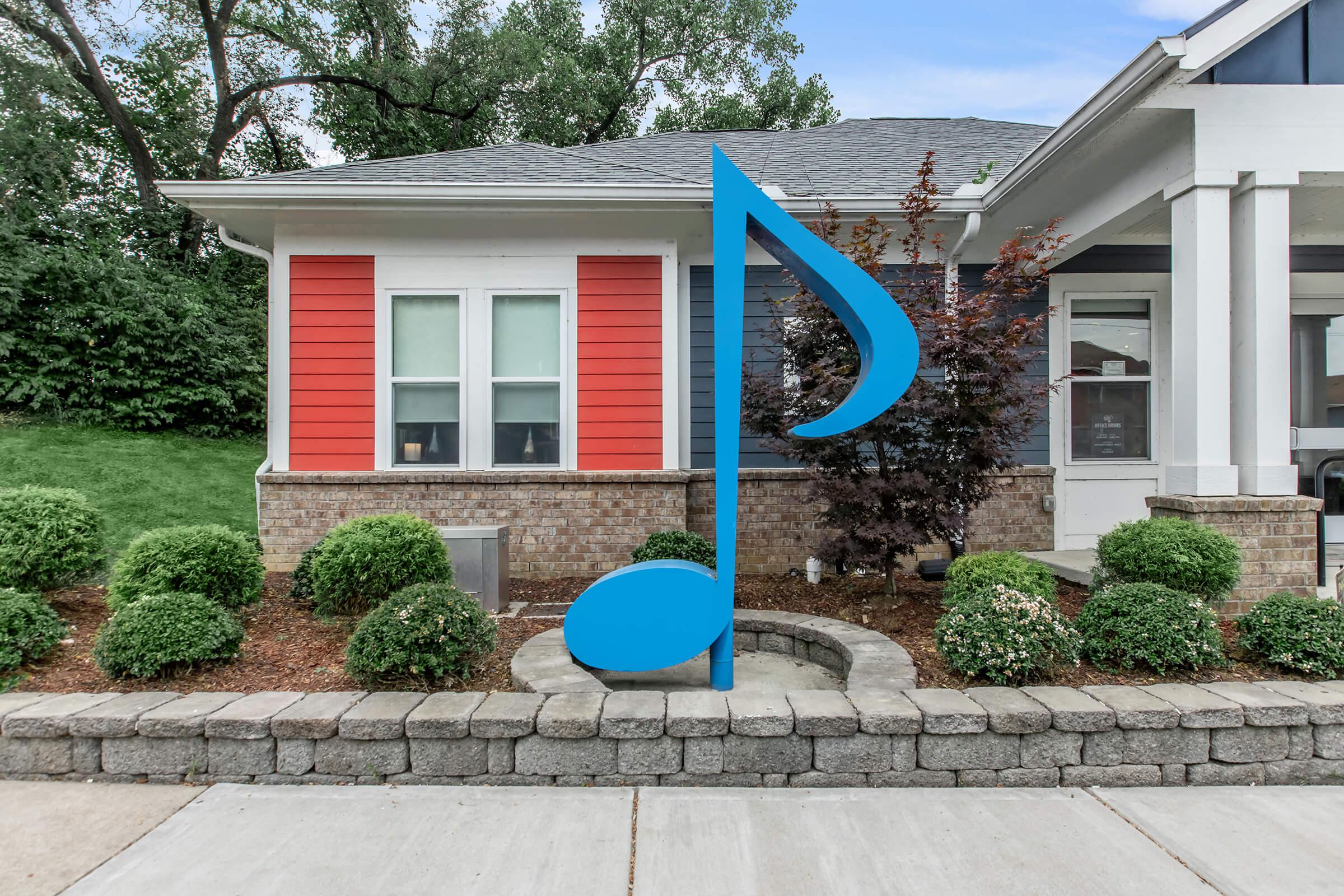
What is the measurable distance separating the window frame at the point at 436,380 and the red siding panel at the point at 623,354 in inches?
38.7

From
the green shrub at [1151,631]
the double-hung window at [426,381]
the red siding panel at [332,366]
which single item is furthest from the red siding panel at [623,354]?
the green shrub at [1151,631]

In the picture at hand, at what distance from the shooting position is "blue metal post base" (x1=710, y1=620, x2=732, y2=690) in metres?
3.31

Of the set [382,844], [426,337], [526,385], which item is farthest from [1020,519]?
[382,844]

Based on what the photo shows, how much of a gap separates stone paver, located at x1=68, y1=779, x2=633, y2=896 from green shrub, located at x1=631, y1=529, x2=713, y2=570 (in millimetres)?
2479

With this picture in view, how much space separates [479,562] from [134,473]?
596 cm

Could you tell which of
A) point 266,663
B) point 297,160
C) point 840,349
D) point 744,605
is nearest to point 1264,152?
point 840,349

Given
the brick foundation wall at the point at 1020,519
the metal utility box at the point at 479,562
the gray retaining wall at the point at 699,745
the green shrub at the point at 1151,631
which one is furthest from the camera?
the brick foundation wall at the point at 1020,519

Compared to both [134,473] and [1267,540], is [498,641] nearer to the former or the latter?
[1267,540]

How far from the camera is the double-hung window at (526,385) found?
5.93 metres

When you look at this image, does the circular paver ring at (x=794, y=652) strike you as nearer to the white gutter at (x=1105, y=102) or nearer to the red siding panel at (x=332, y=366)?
the red siding panel at (x=332, y=366)

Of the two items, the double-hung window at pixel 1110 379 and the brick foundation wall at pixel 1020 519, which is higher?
the double-hung window at pixel 1110 379

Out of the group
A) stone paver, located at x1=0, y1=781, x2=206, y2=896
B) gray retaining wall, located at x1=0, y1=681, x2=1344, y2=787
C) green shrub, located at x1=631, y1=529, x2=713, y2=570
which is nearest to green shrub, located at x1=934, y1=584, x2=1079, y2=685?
→ gray retaining wall, located at x1=0, y1=681, x2=1344, y2=787

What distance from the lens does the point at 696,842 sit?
226 centimetres

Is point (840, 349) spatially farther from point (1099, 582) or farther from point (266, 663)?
point (266, 663)
